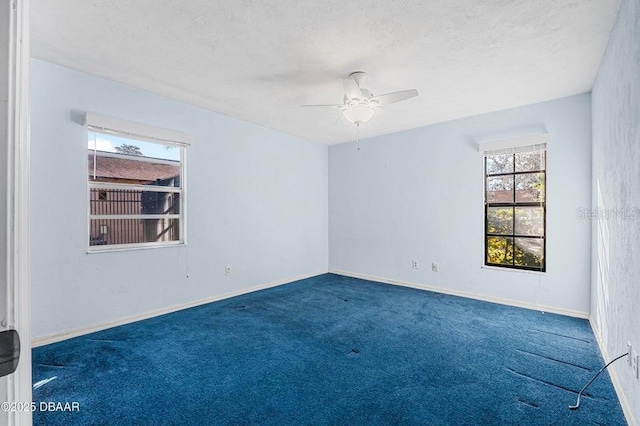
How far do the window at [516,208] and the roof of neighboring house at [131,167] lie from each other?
13.8ft

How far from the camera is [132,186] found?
347cm

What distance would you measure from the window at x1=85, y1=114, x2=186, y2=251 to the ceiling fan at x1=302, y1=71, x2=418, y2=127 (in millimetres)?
2147

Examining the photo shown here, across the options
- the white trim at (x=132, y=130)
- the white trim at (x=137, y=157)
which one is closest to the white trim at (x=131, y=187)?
the white trim at (x=137, y=157)

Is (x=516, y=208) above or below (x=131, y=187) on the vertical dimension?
below

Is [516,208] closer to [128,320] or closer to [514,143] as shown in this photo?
[514,143]

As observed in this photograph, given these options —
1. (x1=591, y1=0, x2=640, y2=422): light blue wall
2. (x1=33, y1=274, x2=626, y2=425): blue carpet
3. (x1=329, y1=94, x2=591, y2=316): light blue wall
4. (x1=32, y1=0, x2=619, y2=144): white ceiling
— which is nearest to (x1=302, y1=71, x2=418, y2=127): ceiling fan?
(x1=32, y1=0, x2=619, y2=144): white ceiling

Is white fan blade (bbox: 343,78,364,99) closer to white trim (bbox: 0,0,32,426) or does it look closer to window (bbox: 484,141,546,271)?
window (bbox: 484,141,546,271)

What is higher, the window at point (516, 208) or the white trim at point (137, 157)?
the white trim at point (137, 157)

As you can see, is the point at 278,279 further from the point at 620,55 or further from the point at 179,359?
the point at 620,55

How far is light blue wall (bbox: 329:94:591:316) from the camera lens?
11.7 ft

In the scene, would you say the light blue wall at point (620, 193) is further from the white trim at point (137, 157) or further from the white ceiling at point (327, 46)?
the white trim at point (137, 157)

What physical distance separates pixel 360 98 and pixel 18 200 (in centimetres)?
280

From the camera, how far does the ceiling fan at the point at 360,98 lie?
9.41ft

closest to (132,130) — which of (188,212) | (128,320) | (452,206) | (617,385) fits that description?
(188,212)
